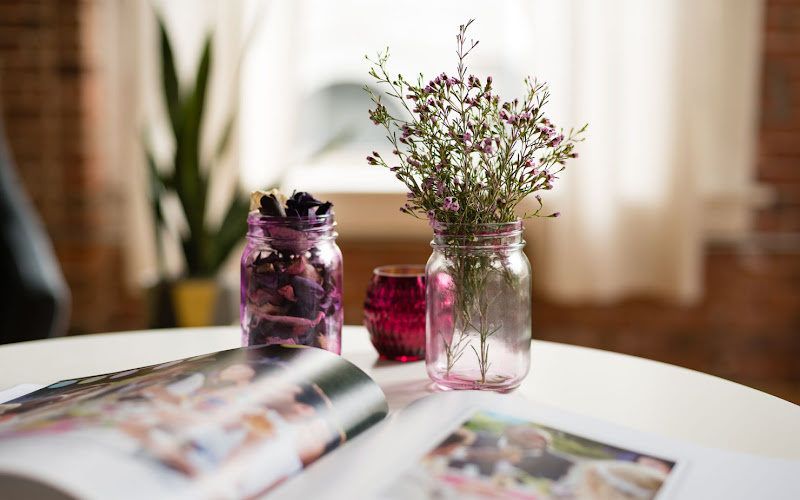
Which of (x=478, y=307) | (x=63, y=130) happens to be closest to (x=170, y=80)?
(x=63, y=130)

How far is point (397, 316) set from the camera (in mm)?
837

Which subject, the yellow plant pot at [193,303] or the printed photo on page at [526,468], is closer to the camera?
the printed photo on page at [526,468]

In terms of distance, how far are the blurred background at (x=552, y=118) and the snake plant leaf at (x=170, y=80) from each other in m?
0.07

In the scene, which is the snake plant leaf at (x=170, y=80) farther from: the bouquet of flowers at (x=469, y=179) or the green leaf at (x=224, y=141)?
the bouquet of flowers at (x=469, y=179)

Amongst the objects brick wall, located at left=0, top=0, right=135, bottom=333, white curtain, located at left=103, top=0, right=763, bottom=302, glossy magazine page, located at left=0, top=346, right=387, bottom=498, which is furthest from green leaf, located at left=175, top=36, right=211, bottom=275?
glossy magazine page, located at left=0, top=346, right=387, bottom=498

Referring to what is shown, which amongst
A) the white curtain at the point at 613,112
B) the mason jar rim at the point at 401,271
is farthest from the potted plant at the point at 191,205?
the mason jar rim at the point at 401,271

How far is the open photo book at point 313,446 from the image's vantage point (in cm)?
43

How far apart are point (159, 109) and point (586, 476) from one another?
2042mm

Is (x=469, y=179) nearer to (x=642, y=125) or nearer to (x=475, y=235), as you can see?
(x=475, y=235)

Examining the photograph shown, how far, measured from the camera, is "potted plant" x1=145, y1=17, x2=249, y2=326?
1947 mm

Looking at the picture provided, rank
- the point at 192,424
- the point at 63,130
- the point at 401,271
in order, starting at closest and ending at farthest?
the point at 192,424, the point at 401,271, the point at 63,130

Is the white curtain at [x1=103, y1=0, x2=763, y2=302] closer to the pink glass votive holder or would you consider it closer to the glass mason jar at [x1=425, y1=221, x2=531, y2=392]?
the pink glass votive holder

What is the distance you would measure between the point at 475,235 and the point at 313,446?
0.87ft

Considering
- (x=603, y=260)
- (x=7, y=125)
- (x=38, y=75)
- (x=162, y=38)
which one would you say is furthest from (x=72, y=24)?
(x=603, y=260)
